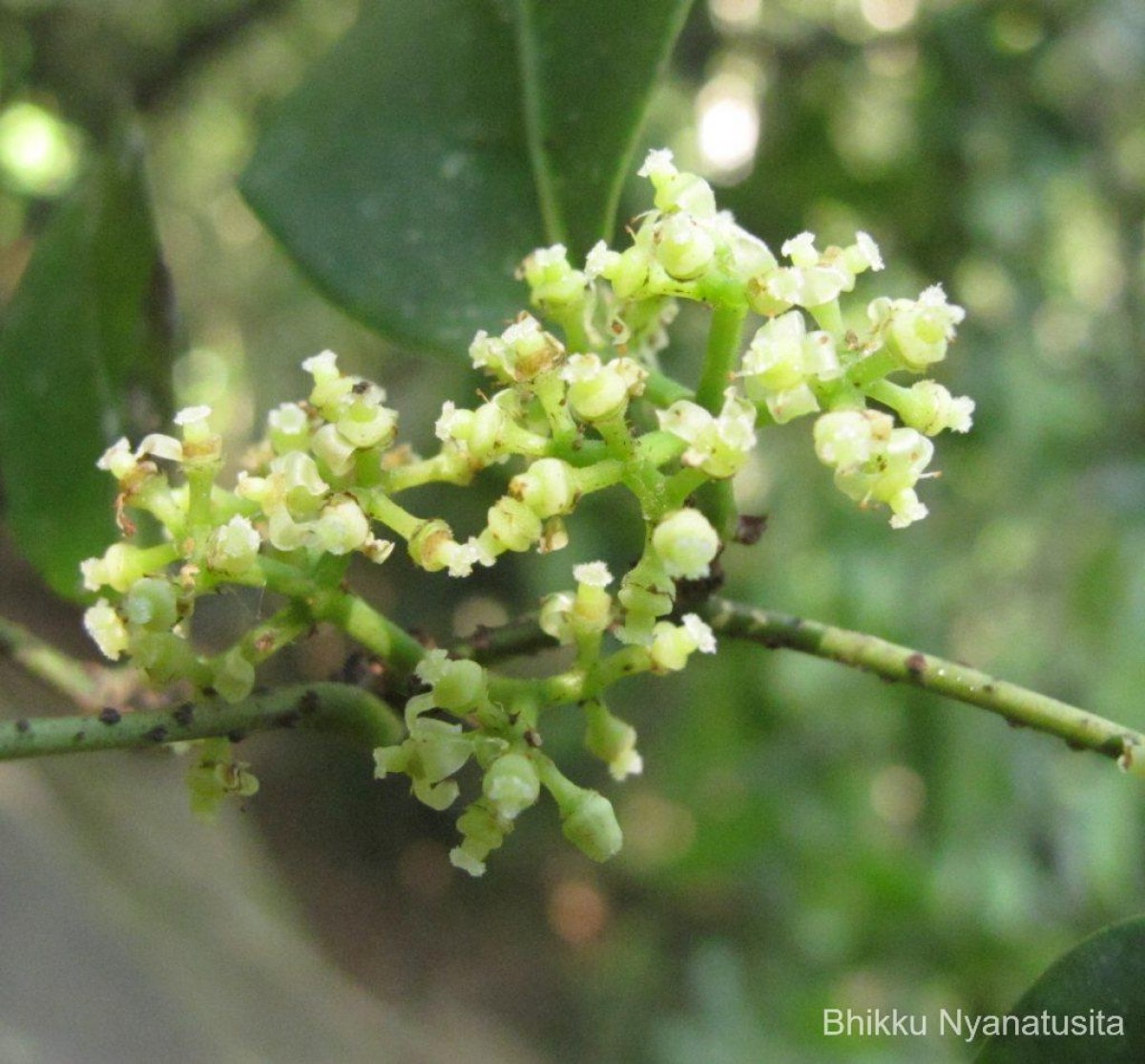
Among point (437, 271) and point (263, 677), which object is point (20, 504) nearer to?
point (437, 271)

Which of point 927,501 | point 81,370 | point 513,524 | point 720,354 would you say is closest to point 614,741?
point 513,524

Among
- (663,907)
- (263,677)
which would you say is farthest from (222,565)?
(663,907)

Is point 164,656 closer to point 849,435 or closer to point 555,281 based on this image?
point 555,281

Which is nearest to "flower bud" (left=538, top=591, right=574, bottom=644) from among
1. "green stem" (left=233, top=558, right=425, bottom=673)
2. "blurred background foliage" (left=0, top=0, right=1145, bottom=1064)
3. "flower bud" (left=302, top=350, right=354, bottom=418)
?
"green stem" (left=233, top=558, right=425, bottom=673)

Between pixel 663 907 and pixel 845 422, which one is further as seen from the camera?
A: pixel 663 907

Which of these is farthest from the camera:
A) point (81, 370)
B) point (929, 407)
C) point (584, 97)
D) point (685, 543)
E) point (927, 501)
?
point (927, 501)

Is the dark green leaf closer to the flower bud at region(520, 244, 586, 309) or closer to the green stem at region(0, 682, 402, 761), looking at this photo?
the flower bud at region(520, 244, 586, 309)
